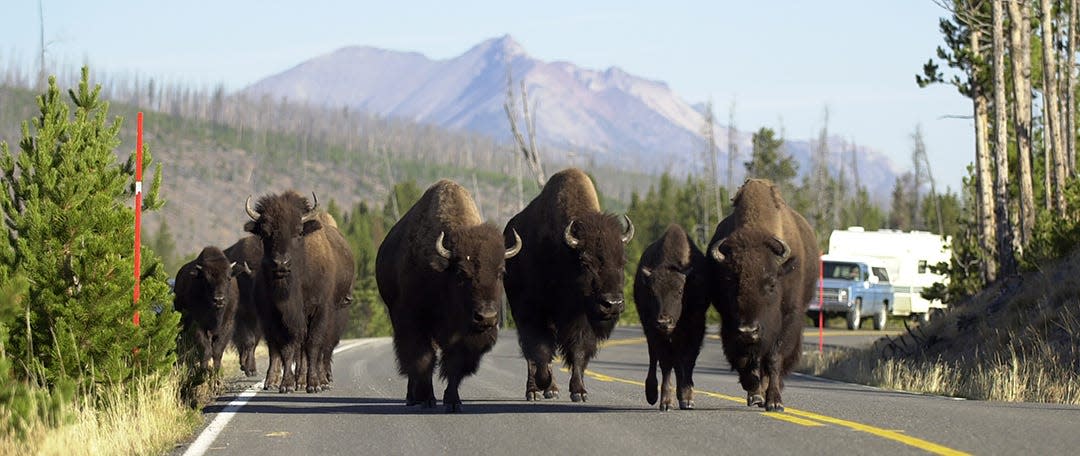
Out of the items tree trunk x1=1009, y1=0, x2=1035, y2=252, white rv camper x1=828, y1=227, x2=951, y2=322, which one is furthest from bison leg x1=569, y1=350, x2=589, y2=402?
white rv camper x1=828, y1=227, x2=951, y2=322

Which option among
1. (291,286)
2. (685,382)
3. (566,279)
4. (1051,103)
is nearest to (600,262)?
(566,279)

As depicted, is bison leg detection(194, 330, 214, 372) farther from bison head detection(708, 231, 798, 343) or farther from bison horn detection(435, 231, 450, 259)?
bison head detection(708, 231, 798, 343)

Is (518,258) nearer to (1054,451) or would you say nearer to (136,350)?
(136,350)

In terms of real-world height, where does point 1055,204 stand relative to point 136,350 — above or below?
above

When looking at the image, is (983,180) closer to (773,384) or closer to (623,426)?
(773,384)

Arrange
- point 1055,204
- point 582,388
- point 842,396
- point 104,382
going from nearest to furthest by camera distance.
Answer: point 104,382 < point 582,388 < point 842,396 < point 1055,204

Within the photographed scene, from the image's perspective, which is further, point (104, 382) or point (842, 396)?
point (842, 396)

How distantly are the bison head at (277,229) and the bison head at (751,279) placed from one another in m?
5.64

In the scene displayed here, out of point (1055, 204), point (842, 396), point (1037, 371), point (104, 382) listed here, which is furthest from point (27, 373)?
point (1055, 204)

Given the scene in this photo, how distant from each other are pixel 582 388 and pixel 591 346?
0.43 m

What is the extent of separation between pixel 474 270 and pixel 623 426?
2.12 m

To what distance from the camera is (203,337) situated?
1920 centimetres

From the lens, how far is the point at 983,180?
114ft

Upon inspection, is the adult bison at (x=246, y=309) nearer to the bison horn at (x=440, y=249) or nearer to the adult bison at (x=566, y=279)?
the adult bison at (x=566, y=279)
